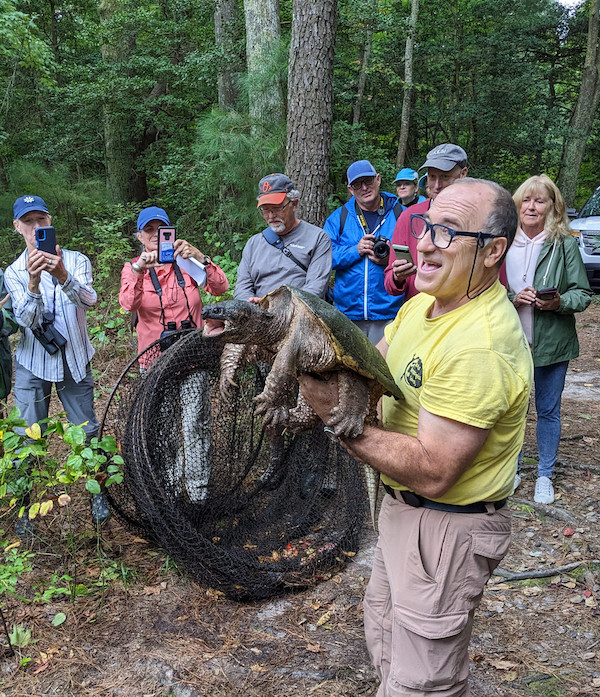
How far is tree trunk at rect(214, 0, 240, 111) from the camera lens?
988 cm

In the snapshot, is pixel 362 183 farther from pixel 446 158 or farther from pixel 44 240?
pixel 44 240

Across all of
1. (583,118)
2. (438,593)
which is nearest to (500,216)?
(438,593)

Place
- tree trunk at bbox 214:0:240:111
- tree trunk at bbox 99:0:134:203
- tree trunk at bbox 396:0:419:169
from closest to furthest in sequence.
→ tree trunk at bbox 214:0:240:111
tree trunk at bbox 99:0:134:203
tree trunk at bbox 396:0:419:169

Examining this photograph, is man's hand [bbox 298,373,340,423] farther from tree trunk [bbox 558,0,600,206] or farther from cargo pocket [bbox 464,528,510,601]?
tree trunk [bbox 558,0,600,206]

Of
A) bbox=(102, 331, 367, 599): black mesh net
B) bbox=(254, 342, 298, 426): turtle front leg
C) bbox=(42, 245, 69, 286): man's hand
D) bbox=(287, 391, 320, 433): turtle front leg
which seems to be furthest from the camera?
bbox=(42, 245, 69, 286): man's hand

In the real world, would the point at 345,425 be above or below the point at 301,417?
above

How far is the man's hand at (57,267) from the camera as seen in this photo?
344cm

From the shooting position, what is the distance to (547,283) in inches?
161

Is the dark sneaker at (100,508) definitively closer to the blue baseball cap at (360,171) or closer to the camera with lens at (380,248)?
the camera with lens at (380,248)

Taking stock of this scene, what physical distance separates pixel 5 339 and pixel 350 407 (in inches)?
117

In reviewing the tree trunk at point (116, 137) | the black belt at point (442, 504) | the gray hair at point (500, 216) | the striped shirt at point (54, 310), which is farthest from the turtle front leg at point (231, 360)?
the tree trunk at point (116, 137)

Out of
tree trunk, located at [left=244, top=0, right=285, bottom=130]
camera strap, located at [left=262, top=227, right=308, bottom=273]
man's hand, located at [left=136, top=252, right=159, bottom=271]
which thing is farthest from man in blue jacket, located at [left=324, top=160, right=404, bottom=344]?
tree trunk, located at [left=244, top=0, right=285, bottom=130]

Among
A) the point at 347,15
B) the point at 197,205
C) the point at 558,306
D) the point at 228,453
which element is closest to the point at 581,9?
the point at 347,15

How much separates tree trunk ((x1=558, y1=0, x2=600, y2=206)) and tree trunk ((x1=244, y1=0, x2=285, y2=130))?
424 inches
